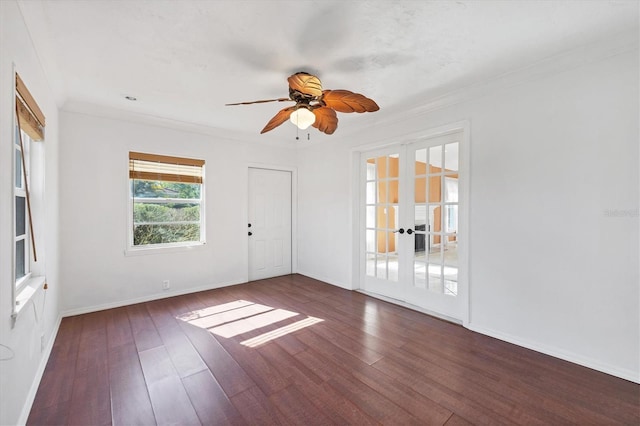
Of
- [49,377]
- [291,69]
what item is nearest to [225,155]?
[291,69]

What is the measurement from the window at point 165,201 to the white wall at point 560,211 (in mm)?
3519

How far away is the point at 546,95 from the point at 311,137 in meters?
Result: 3.17

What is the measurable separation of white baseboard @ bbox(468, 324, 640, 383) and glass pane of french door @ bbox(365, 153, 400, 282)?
4.30 ft

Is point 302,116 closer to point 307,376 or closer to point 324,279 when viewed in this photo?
point 307,376

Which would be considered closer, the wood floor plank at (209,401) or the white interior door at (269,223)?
the wood floor plank at (209,401)

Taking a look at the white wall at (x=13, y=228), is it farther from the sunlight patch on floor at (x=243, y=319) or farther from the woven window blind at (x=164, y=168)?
the sunlight patch on floor at (x=243, y=319)

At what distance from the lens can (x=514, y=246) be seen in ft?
8.64

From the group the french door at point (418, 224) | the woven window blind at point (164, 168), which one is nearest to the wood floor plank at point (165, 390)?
the woven window blind at point (164, 168)

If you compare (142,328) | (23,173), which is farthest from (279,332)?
(23,173)

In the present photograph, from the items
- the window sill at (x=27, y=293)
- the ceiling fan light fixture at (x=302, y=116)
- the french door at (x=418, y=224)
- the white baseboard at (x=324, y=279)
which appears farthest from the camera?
the white baseboard at (x=324, y=279)

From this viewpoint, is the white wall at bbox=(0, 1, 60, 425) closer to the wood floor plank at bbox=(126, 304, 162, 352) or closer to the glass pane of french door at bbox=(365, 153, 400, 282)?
the wood floor plank at bbox=(126, 304, 162, 352)

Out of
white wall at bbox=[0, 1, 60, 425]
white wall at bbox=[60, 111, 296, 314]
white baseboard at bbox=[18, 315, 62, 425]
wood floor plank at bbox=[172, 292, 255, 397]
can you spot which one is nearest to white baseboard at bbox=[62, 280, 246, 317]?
white wall at bbox=[60, 111, 296, 314]

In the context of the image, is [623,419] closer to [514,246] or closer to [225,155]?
[514,246]

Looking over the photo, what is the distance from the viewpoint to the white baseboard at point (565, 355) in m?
2.09
